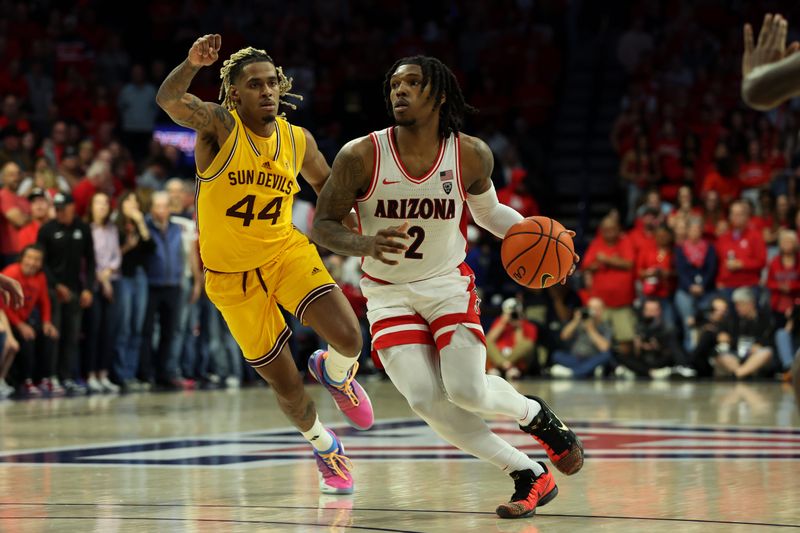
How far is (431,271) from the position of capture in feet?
19.7

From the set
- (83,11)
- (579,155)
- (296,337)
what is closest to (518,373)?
(296,337)

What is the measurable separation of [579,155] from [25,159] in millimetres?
9520

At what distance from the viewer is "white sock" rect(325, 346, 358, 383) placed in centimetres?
689

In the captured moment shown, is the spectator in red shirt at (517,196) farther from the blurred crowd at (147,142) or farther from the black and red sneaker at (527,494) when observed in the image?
the black and red sneaker at (527,494)

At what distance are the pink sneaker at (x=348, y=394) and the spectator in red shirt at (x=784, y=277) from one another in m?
9.24

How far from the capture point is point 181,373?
598 inches

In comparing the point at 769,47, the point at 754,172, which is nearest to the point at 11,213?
the point at 754,172

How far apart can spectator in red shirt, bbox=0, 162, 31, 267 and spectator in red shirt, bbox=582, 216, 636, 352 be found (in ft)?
22.9

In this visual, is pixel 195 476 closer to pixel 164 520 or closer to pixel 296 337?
pixel 164 520

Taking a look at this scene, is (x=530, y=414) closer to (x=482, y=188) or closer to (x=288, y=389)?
(x=482, y=188)

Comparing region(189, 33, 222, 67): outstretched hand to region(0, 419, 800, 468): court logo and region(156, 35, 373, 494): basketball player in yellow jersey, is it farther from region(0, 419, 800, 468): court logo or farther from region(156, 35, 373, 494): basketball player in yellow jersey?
region(0, 419, 800, 468): court logo

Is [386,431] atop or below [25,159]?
below

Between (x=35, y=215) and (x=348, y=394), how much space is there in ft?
23.3

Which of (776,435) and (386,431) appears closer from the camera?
(776,435)
